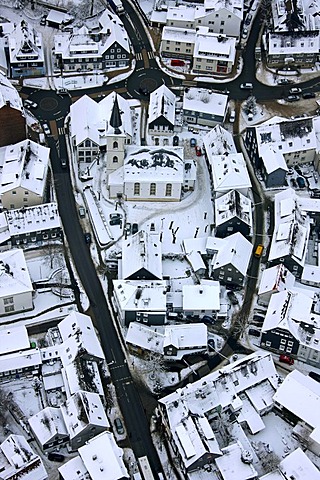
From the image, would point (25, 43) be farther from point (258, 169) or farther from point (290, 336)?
point (290, 336)

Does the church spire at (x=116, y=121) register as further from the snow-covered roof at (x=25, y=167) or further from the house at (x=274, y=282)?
the house at (x=274, y=282)

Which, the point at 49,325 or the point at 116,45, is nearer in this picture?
the point at 49,325

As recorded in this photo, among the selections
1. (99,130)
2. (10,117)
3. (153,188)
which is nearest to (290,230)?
(153,188)

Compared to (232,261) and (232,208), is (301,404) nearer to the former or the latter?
(232,261)

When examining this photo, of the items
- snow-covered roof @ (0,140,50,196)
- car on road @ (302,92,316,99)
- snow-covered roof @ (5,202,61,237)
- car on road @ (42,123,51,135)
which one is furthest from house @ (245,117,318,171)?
snow-covered roof @ (5,202,61,237)

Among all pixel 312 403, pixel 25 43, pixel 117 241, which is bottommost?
pixel 312 403

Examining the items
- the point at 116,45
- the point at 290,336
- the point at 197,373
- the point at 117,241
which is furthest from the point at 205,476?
the point at 116,45

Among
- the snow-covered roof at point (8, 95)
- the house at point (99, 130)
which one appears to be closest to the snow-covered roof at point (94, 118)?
the house at point (99, 130)

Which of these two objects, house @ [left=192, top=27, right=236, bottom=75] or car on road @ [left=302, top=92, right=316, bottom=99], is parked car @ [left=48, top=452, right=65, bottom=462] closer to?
house @ [left=192, top=27, right=236, bottom=75]
